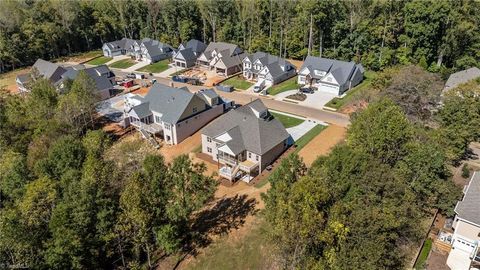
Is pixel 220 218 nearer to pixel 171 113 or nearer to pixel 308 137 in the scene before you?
pixel 308 137

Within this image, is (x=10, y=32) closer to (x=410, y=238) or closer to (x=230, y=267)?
(x=230, y=267)

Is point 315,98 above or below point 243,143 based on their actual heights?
below

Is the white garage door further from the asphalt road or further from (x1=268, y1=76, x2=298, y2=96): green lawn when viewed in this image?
the asphalt road

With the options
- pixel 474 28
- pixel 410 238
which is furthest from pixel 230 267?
pixel 474 28

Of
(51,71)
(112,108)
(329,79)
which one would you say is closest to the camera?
(112,108)

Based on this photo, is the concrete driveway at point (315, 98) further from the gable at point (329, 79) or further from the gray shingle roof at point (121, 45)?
the gray shingle roof at point (121, 45)

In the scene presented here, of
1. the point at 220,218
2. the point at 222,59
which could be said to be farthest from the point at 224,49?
the point at 220,218
